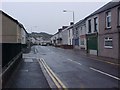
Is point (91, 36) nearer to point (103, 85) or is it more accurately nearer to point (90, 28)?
point (90, 28)

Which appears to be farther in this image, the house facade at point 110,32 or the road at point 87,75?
the house facade at point 110,32

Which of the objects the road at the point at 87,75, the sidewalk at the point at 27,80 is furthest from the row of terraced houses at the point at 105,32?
the sidewalk at the point at 27,80

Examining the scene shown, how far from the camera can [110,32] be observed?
28031mm

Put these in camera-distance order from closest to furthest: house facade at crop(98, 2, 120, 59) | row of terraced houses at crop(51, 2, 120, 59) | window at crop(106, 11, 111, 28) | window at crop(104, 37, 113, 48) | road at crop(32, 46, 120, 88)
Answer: road at crop(32, 46, 120, 88)
house facade at crop(98, 2, 120, 59)
row of terraced houses at crop(51, 2, 120, 59)
window at crop(104, 37, 113, 48)
window at crop(106, 11, 111, 28)

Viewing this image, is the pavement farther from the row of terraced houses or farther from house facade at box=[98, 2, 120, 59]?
the row of terraced houses

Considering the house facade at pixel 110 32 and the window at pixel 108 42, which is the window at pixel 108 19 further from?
the window at pixel 108 42

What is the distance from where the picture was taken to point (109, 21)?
29.2 m

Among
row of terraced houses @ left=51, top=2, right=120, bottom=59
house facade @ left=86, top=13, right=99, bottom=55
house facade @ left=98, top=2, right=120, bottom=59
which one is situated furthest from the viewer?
house facade @ left=86, top=13, right=99, bottom=55

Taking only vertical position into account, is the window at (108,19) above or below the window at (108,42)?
above

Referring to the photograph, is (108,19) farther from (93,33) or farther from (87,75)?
(87,75)

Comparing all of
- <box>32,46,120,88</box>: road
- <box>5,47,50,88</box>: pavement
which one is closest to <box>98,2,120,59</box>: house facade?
<box>32,46,120,88</box>: road

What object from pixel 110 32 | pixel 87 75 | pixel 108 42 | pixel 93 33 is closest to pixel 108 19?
pixel 110 32

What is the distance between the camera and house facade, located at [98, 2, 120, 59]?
1028 inches

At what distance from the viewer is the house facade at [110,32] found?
2612 centimetres
